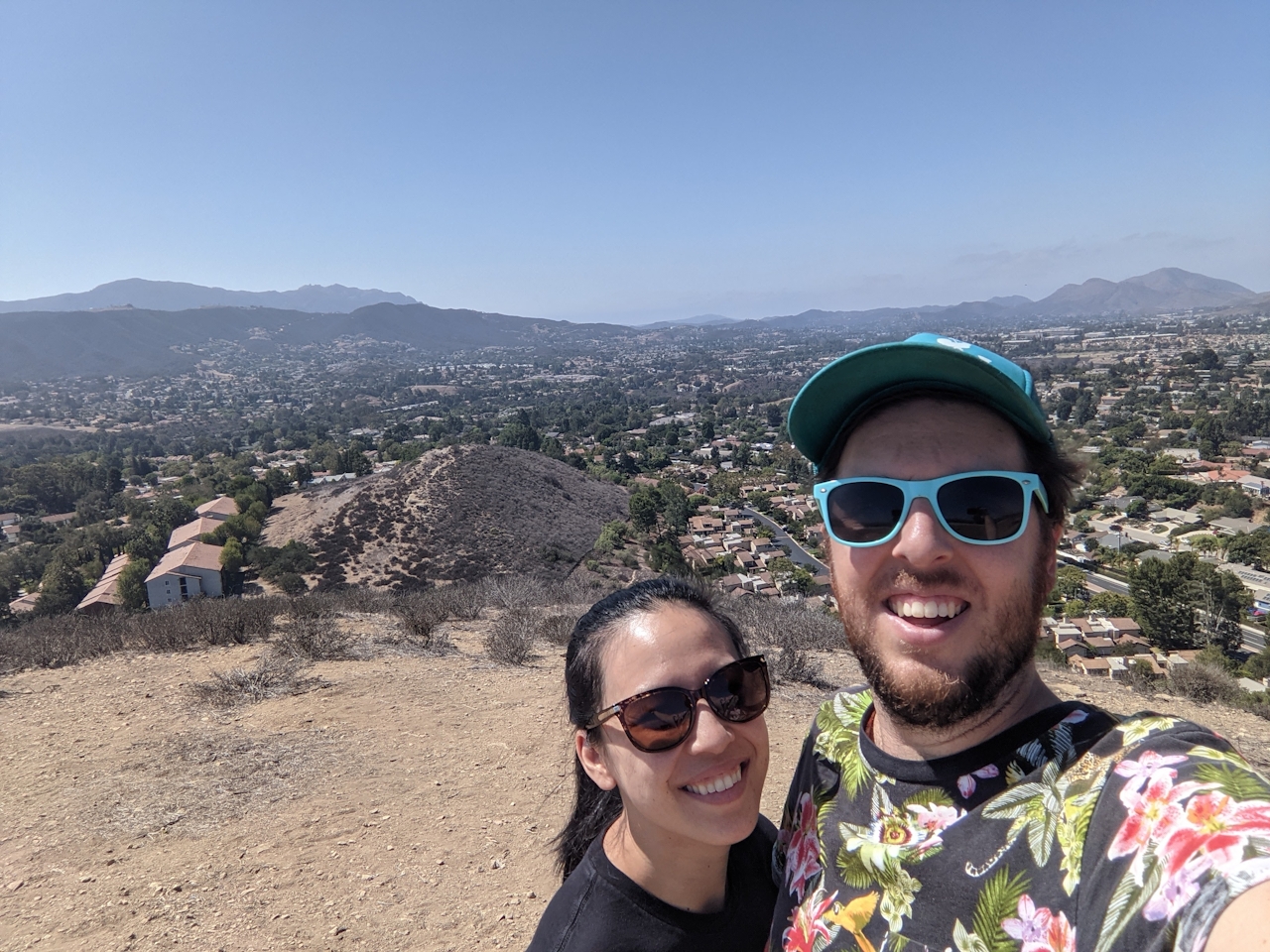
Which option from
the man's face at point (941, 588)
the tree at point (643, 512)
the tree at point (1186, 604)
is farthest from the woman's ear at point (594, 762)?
the tree at point (643, 512)

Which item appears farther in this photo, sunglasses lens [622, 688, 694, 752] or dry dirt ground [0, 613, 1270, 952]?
dry dirt ground [0, 613, 1270, 952]

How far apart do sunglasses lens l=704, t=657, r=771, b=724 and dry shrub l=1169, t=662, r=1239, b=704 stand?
8.65 metres

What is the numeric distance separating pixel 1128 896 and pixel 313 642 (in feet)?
26.9

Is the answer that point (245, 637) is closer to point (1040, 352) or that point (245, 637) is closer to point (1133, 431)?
point (1133, 431)

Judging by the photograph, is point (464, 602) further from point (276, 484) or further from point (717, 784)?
point (276, 484)

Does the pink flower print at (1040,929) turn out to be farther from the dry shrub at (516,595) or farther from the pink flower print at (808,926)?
the dry shrub at (516,595)

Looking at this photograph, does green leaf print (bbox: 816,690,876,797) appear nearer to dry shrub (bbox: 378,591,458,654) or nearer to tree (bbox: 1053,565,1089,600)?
dry shrub (bbox: 378,591,458,654)

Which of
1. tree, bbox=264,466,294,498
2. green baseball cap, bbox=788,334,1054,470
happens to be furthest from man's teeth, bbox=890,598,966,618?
tree, bbox=264,466,294,498

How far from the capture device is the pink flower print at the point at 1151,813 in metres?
0.73

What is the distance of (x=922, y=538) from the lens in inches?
38.9

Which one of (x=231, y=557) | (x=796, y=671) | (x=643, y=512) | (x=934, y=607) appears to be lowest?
(x=643, y=512)

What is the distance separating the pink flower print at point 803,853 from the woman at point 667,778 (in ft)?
0.27

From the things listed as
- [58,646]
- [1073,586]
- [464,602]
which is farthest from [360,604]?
[1073,586]

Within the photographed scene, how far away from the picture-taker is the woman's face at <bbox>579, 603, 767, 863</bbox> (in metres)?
1.21
